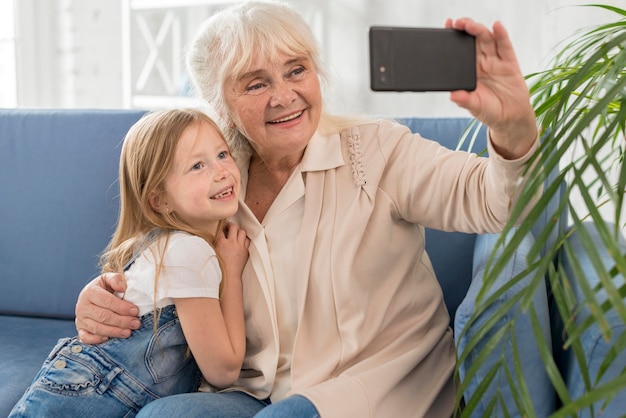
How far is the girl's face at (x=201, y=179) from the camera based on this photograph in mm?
1550

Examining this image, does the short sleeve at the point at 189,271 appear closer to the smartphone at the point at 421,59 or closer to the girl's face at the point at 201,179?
the girl's face at the point at 201,179

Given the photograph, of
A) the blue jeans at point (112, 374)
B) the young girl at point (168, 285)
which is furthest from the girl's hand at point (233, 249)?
the blue jeans at point (112, 374)

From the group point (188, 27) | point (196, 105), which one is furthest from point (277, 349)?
point (188, 27)

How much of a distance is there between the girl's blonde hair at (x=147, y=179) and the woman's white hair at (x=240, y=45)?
0.10 metres

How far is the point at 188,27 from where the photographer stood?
14.6 ft

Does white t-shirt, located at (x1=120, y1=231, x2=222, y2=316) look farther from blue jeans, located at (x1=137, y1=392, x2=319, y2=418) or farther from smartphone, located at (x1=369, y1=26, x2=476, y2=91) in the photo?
smartphone, located at (x1=369, y1=26, x2=476, y2=91)

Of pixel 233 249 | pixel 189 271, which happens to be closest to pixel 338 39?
pixel 233 249

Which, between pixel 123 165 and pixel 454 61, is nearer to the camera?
pixel 454 61

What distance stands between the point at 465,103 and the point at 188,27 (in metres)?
3.52

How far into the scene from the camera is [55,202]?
2.21 meters

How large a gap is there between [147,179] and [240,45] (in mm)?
313

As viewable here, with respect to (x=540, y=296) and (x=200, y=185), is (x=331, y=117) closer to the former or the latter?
(x=200, y=185)

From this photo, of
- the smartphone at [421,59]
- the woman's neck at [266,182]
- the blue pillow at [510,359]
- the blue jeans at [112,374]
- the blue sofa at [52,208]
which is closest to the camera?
the smartphone at [421,59]

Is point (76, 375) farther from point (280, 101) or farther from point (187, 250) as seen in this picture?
point (280, 101)
